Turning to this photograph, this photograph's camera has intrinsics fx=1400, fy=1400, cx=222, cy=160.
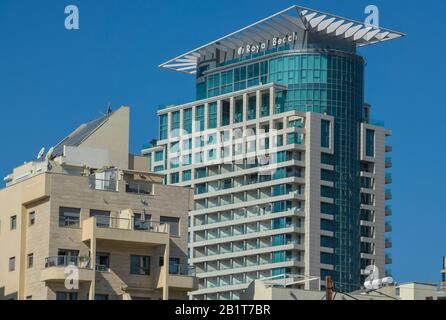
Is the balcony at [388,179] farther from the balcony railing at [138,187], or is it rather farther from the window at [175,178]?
the balcony railing at [138,187]

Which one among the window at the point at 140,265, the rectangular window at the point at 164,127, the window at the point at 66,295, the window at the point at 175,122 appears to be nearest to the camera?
the window at the point at 66,295

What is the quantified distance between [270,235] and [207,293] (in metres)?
10.8

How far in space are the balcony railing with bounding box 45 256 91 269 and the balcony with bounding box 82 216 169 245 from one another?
1.36 m

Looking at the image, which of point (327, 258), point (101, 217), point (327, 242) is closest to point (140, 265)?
point (101, 217)

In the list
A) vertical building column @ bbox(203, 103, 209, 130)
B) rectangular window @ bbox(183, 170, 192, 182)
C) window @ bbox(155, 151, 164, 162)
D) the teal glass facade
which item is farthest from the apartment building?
window @ bbox(155, 151, 164, 162)

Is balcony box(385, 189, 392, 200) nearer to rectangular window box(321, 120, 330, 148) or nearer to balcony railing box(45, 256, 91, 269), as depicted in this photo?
rectangular window box(321, 120, 330, 148)

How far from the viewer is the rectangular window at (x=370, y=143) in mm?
184750

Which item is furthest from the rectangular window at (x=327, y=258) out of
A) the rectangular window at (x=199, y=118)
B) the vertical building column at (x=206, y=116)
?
the rectangular window at (x=199, y=118)

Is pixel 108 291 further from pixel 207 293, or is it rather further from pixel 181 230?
pixel 207 293

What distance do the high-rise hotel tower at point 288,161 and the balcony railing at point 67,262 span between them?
89.3 meters
